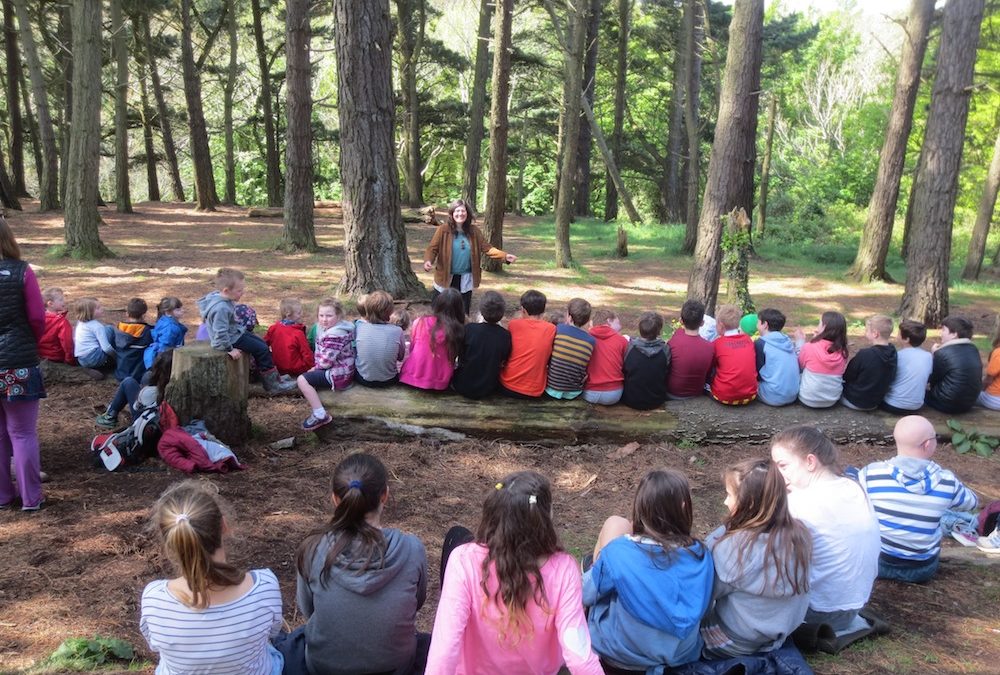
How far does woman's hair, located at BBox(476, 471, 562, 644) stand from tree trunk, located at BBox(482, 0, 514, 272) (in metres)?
10.2

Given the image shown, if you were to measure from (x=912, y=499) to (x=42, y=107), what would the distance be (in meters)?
21.3

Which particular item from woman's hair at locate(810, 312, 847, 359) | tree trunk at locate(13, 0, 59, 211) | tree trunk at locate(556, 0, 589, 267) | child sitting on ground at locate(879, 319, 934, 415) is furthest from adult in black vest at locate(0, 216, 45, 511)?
tree trunk at locate(13, 0, 59, 211)

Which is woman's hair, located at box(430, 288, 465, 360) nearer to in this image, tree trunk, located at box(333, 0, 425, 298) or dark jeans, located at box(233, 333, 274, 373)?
dark jeans, located at box(233, 333, 274, 373)

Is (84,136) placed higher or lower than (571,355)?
higher

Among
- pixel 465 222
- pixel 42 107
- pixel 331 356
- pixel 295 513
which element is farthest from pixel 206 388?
pixel 42 107

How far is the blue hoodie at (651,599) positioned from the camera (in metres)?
2.72

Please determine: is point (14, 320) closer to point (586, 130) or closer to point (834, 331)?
point (834, 331)

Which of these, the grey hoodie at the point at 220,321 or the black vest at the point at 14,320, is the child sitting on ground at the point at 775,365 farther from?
the black vest at the point at 14,320

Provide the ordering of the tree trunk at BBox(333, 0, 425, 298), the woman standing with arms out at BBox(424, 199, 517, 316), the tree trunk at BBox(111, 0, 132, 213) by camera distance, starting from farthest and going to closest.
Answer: the tree trunk at BBox(111, 0, 132, 213)
the tree trunk at BBox(333, 0, 425, 298)
the woman standing with arms out at BBox(424, 199, 517, 316)

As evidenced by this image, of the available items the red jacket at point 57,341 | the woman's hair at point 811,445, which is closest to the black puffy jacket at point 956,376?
the woman's hair at point 811,445

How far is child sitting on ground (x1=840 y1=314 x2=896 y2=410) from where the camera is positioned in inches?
228

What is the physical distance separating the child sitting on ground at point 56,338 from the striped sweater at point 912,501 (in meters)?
6.54

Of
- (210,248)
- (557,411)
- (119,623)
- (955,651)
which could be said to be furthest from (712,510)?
(210,248)

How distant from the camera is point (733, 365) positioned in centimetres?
586
